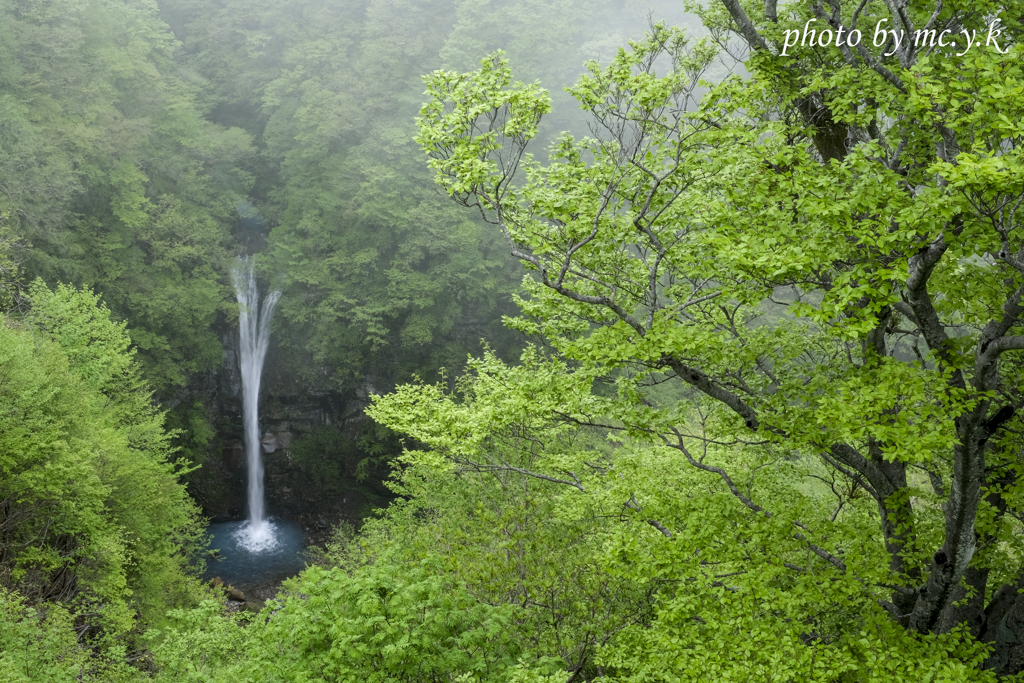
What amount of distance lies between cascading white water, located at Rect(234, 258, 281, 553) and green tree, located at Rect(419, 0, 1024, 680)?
21805mm

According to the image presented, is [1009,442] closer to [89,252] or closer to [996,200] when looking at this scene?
[996,200]

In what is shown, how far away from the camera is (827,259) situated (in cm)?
525

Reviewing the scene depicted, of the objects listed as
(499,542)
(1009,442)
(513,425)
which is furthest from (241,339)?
(1009,442)

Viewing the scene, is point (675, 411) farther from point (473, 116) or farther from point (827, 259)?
point (473, 116)

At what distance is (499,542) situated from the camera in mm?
8688

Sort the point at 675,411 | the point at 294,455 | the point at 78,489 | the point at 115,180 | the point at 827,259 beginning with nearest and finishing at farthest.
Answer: the point at 827,259 → the point at 675,411 → the point at 78,489 → the point at 115,180 → the point at 294,455

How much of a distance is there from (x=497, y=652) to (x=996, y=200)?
256 inches

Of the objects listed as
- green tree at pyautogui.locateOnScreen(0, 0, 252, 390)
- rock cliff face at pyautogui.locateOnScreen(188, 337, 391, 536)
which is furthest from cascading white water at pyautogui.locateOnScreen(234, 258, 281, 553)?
green tree at pyautogui.locateOnScreen(0, 0, 252, 390)

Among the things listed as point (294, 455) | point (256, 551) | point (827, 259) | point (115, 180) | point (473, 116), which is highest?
point (115, 180)

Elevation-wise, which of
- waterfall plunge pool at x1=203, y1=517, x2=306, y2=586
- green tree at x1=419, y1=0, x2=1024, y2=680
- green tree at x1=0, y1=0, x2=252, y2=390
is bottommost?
waterfall plunge pool at x1=203, y1=517, x2=306, y2=586

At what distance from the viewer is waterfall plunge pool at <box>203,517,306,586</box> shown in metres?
23.5

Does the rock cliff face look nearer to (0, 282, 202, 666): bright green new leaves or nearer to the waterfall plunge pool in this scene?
the waterfall plunge pool

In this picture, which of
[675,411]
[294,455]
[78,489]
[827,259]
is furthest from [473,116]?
[294,455]

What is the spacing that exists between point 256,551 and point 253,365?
7.61m
